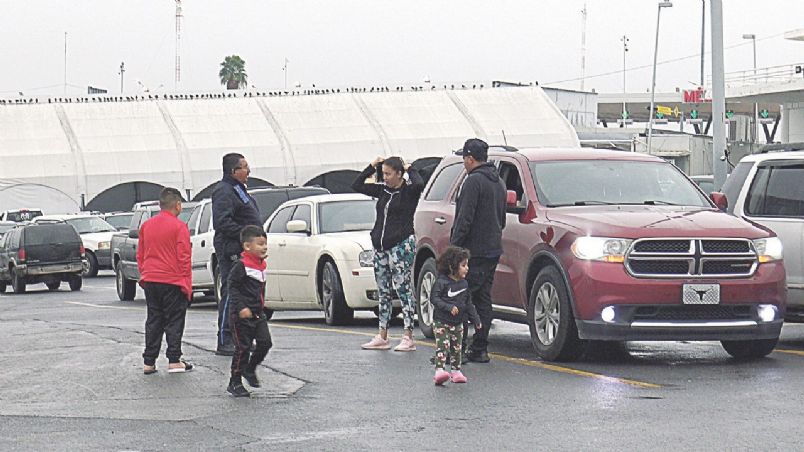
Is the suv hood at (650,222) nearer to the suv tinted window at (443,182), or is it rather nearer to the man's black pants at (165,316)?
the suv tinted window at (443,182)

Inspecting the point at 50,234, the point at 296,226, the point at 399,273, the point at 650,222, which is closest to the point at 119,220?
the point at 50,234

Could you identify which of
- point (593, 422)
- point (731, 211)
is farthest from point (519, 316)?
point (593, 422)

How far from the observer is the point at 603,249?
11914mm

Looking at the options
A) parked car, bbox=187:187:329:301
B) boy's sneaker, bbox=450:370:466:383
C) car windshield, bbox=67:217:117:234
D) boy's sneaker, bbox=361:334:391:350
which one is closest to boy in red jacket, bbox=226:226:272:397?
boy's sneaker, bbox=450:370:466:383

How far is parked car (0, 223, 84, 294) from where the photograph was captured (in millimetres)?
33344

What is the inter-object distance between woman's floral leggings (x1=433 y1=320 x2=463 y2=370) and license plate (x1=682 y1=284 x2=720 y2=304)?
1.95 m

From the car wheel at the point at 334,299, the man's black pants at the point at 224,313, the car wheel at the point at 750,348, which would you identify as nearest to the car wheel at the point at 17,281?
the car wheel at the point at 334,299

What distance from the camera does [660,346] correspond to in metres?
14.0

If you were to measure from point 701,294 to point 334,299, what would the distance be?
6042 millimetres

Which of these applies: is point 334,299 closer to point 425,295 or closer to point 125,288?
point 425,295

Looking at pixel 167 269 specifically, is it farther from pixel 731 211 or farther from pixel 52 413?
pixel 731 211

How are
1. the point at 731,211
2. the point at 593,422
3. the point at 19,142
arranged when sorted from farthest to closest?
the point at 19,142 < the point at 731,211 < the point at 593,422

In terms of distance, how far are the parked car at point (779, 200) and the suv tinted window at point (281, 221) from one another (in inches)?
241

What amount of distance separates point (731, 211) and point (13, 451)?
8491 mm
